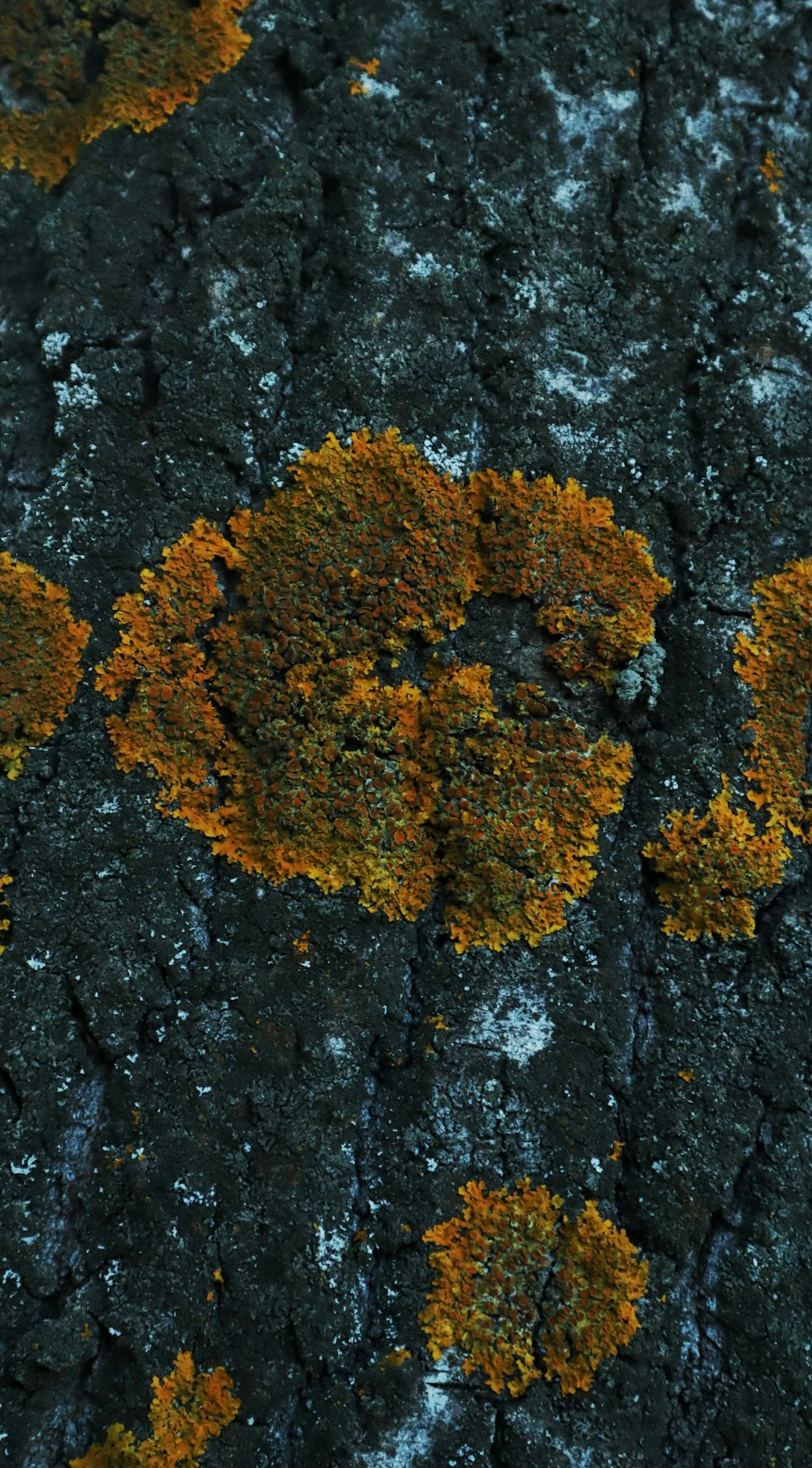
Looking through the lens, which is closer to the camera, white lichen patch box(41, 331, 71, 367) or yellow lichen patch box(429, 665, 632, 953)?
yellow lichen patch box(429, 665, 632, 953)

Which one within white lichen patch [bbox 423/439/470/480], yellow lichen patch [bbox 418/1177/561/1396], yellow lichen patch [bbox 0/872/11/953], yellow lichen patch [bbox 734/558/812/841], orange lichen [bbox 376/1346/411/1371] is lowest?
orange lichen [bbox 376/1346/411/1371]

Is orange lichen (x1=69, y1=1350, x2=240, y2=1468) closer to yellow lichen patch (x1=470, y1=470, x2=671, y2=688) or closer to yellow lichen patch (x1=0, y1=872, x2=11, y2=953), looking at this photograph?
yellow lichen patch (x1=0, y1=872, x2=11, y2=953)

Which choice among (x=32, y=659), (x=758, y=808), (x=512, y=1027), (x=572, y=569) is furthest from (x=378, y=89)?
(x=512, y=1027)

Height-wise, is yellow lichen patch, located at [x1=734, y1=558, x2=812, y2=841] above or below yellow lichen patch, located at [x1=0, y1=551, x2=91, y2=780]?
above

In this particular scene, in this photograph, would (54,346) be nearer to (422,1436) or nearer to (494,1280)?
(494,1280)

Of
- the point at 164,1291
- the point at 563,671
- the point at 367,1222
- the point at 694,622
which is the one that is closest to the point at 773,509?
the point at 694,622

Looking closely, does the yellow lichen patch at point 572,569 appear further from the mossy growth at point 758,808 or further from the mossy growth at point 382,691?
the mossy growth at point 758,808

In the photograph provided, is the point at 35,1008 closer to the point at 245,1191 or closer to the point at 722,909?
the point at 245,1191

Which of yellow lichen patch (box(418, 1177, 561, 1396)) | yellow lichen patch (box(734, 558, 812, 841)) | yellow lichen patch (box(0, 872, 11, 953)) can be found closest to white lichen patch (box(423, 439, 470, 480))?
yellow lichen patch (box(734, 558, 812, 841))
